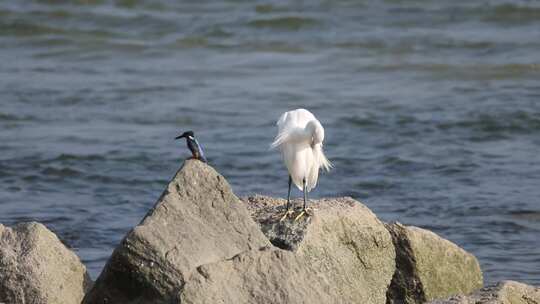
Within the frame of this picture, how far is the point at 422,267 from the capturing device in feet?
22.1

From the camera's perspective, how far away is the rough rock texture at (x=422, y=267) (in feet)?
22.0

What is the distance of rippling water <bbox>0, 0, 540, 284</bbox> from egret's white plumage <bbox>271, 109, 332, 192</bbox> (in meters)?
1.93

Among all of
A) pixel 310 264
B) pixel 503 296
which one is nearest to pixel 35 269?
pixel 310 264

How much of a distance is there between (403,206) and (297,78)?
5417mm

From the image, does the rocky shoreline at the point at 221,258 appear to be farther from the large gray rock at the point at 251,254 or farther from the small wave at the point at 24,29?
the small wave at the point at 24,29

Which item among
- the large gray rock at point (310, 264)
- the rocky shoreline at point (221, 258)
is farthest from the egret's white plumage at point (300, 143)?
the rocky shoreline at point (221, 258)

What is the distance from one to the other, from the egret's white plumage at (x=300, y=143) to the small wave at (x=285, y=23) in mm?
11282

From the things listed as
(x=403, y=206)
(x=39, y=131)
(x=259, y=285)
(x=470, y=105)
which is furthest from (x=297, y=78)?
(x=259, y=285)

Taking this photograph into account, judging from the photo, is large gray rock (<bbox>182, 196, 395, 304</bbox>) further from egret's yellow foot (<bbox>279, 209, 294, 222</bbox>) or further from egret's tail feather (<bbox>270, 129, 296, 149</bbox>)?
egret's tail feather (<bbox>270, 129, 296, 149</bbox>)

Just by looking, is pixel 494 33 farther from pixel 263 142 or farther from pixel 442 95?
pixel 263 142

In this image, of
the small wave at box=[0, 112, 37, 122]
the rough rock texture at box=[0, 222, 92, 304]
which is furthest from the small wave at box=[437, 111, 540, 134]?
the rough rock texture at box=[0, 222, 92, 304]

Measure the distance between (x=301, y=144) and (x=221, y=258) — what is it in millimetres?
1661

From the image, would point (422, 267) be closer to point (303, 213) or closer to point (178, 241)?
point (303, 213)

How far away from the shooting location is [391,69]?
51.4 ft
